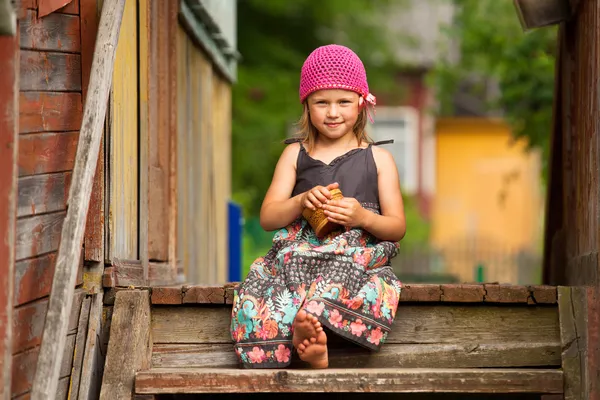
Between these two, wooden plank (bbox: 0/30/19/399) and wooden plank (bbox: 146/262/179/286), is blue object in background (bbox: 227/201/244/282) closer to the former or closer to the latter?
wooden plank (bbox: 146/262/179/286)

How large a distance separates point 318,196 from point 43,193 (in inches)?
45.6

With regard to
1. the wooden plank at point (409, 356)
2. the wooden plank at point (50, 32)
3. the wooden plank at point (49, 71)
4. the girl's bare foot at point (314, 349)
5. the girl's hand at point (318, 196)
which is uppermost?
the wooden plank at point (50, 32)

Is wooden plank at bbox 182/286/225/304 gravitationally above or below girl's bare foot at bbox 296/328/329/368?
above

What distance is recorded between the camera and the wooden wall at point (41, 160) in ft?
13.2

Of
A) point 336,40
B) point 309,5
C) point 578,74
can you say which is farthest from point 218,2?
point 336,40

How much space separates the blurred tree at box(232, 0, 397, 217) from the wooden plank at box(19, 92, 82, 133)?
10.9m

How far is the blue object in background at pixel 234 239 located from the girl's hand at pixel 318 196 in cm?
585

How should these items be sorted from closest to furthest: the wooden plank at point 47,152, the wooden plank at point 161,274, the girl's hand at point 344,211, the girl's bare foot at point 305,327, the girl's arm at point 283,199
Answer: the wooden plank at point 47,152 < the girl's bare foot at point 305,327 < the girl's hand at point 344,211 < the girl's arm at point 283,199 < the wooden plank at point 161,274

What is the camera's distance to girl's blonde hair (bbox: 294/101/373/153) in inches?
204

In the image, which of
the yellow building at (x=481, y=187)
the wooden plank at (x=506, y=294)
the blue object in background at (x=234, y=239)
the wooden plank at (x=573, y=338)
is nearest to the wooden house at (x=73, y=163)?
the wooden plank at (x=506, y=294)

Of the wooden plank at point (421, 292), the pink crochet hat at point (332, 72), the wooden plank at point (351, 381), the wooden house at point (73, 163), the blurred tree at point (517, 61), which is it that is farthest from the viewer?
the blurred tree at point (517, 61)

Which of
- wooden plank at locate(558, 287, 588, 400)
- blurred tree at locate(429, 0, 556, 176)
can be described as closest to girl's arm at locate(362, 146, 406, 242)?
wooden plank at locate(558, 287, 588, 400)

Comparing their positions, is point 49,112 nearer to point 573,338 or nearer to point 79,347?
point 79,347

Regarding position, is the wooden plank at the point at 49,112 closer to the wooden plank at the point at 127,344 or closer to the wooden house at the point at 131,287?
the wooden house at the point at 131,287
